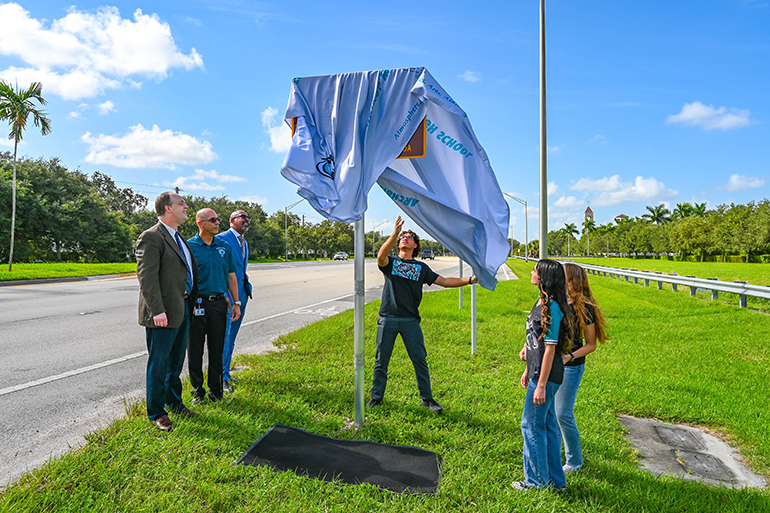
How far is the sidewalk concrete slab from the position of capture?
→ 11.0ft

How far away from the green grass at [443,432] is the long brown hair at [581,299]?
3.76ft

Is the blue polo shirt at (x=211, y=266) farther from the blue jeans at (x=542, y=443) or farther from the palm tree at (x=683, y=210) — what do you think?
the palm tree at (x=683, y=210)

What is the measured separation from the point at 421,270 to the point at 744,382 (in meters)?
4.70

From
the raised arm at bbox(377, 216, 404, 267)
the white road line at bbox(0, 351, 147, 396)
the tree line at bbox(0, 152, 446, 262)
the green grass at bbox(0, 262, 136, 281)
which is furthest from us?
the tree line at bbox(0, 152, 446, 262)

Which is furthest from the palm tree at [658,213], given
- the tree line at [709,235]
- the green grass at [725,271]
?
the green grass at [725,271]

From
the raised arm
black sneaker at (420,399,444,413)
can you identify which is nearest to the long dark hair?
the raised arm

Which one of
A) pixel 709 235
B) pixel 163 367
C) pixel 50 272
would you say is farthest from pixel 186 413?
A: pixel 709 235

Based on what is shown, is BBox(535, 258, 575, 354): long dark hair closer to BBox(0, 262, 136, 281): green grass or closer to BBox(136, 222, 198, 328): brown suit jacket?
BBox(136, 222, 198, 328): brown suit jacket

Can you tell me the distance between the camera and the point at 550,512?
2.81 meters

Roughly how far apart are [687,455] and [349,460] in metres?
2.93

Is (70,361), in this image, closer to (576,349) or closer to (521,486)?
(521,486)

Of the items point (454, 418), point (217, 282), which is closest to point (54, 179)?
point (217, 282)

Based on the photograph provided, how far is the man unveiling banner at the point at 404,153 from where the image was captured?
147 inches

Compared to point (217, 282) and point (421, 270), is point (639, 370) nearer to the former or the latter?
point (421, 270)
